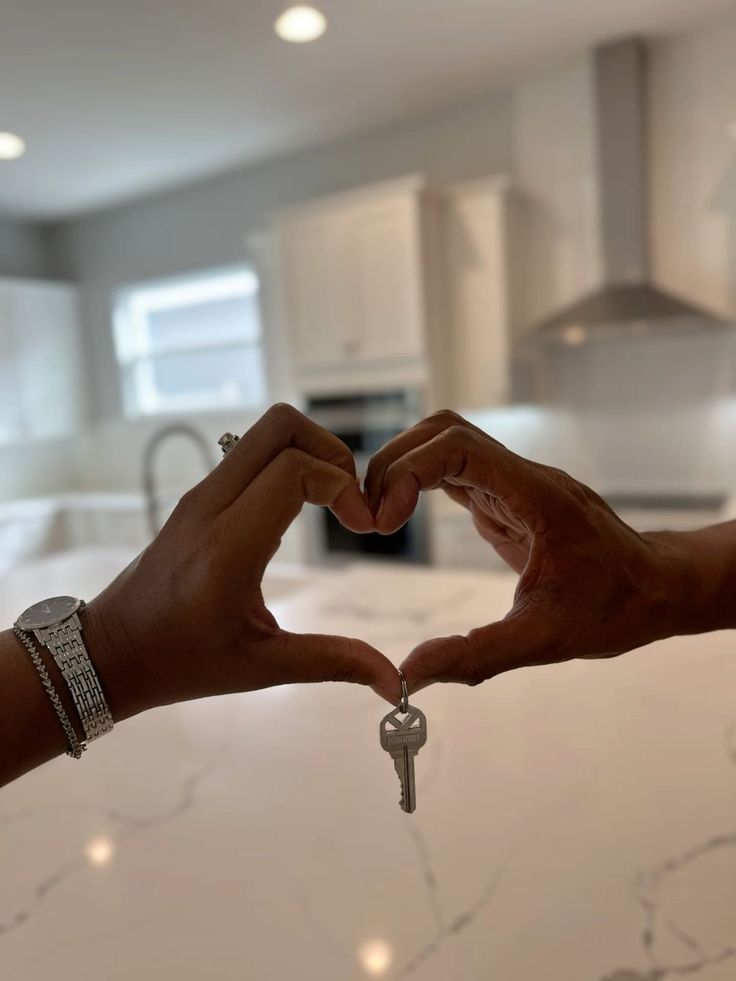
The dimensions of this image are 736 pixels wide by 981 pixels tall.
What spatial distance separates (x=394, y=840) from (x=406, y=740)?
0.57ft

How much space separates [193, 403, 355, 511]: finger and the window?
3999 mm

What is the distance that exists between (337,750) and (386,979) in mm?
344

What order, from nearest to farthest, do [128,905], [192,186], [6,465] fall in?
[128,905] < [192,186] < [6,465]

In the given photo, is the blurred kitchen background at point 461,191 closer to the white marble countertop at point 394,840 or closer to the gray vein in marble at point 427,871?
the white marble countertop at point 394,840

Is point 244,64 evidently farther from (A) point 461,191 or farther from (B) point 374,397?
(B) point 374,397

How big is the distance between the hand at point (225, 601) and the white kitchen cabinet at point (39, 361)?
4.72m

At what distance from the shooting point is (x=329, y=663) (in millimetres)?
513

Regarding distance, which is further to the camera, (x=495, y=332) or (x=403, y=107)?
(x=403, y=107)

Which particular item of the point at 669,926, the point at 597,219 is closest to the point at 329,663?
the point at 669,926

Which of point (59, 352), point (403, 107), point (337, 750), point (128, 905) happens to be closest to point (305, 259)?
point (403, 107)

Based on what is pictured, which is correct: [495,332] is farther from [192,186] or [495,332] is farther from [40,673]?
[40,673]

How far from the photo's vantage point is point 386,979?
513 millimetres

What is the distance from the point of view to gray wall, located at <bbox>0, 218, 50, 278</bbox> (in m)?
5.02

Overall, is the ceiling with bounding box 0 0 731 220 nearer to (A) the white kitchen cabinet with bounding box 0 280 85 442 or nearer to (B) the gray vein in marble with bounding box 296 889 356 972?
(A) the white kitchen cabinet with bounding box 0 280 85 442
